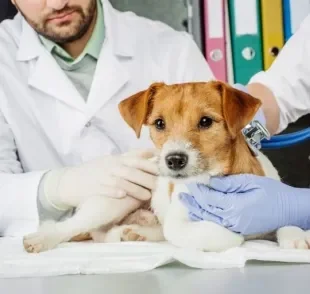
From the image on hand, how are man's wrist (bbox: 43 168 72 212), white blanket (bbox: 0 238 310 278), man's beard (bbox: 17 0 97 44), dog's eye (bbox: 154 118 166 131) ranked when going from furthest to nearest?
man's beard (bbox: 17 0 97 44), man's wrist (bbox: 43 168 72 212), dog's eye (bbox: 154 118 166 131), white blanket (bbox: 0 238 310 278)

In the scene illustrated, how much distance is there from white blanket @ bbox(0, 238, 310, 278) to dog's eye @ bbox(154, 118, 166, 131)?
0.15m

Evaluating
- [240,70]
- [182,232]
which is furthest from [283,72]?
[182,232]

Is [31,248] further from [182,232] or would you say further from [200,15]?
[200,15]

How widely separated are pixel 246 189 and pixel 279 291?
0.22 m

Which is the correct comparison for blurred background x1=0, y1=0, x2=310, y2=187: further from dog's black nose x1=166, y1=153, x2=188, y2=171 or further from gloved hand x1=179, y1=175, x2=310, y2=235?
dog's black nose x1=166, y1=153, x2=188, y2=171

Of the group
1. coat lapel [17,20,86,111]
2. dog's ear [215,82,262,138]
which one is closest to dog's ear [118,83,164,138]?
dog's ear [215,82,262,138]

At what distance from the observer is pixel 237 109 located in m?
0.81

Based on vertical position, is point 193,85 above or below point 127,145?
above

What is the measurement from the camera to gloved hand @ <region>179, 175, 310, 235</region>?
83 cm

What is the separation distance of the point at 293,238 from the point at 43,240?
323 millimetres

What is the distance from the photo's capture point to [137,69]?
1.11m

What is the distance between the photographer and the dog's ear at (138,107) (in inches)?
33.9

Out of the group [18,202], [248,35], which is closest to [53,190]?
[18,202]

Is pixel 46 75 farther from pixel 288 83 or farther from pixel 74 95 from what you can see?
pixel 288 83
